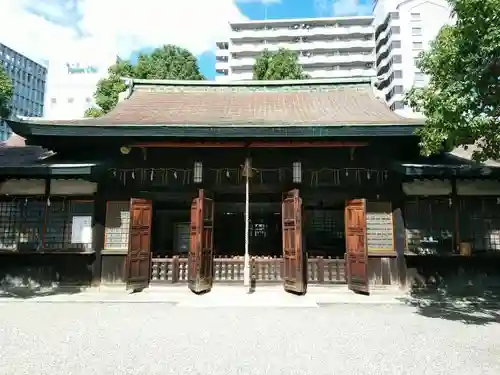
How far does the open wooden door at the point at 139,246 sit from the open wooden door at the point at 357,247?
5.66m

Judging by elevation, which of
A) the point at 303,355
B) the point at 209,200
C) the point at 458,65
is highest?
the point at 458,65

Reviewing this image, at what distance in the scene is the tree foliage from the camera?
21219mm

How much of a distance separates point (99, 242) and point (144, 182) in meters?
2.09

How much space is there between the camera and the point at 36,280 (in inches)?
427

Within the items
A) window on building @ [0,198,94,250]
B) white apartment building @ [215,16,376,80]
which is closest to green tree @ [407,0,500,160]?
window on building @ [0,198,94,250]

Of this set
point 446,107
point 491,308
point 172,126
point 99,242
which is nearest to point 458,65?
point 446,107

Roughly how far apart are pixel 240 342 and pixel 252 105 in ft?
29.8

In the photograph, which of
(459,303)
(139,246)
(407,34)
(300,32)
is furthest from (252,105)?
(300,32)

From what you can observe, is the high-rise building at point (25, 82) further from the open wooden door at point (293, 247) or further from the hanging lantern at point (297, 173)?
the open wooden door at point (293, 247)

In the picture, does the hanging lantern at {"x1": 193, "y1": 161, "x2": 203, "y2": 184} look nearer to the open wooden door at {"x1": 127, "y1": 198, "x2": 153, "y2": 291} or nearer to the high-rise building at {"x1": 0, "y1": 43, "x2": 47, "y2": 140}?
the open wooden door at {"x1": 127, "y1": 198, "x2": 153, "y2": 291}

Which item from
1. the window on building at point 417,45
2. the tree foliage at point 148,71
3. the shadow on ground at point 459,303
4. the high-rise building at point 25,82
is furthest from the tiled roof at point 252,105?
the high-rise building at point 25,82

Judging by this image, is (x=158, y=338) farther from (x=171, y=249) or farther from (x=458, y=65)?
(x=171, y=249)

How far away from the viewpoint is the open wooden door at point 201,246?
10177 mm

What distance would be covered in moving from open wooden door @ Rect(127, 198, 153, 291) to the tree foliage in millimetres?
12403
